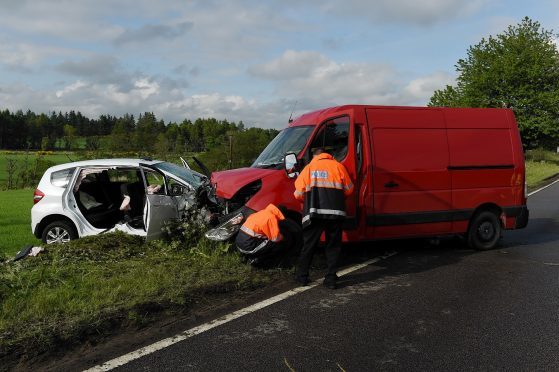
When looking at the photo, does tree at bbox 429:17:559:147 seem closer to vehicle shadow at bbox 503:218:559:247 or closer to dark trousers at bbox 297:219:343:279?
vehicle shadow at bbox 503:218:559:247

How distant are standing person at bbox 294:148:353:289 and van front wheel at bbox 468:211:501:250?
3.33m

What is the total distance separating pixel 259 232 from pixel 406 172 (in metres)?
2.65

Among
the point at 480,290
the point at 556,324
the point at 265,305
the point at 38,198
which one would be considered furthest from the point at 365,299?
the point at 38,198

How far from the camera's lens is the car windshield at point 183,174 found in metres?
8.88

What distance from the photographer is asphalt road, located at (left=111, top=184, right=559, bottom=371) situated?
12.4ft

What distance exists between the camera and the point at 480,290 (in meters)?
5.88

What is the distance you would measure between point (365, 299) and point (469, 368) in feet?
6.18

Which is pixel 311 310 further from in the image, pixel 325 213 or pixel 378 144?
pixel 378 144

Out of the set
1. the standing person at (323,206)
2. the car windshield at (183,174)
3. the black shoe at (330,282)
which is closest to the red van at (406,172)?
the standing person at (323,206)

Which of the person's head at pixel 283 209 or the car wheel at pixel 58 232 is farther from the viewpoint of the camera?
the car wheel at pixel 58 232

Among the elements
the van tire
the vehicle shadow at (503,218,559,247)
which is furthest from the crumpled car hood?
the vehicle shadow at (503,218,559,247)

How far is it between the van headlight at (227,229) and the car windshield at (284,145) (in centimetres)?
98

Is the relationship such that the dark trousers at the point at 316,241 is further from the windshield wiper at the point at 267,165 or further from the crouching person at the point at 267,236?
the windshield wiper at the point at 267,165

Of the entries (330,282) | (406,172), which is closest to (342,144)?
(406,172)
